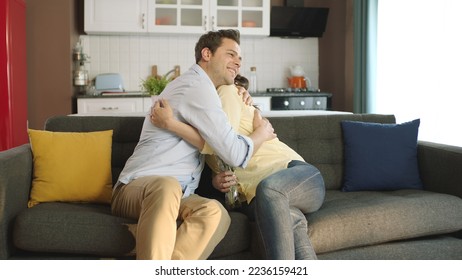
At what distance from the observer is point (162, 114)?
1930mm

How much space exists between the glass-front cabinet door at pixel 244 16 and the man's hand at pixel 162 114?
3.29m

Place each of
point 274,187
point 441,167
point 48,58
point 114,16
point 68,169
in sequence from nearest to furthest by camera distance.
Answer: point 274,187
point 68,169
point 441,167
point 48,58
point 114,16

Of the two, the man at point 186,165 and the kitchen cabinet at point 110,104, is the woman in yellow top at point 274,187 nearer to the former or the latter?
the man at point 186,165

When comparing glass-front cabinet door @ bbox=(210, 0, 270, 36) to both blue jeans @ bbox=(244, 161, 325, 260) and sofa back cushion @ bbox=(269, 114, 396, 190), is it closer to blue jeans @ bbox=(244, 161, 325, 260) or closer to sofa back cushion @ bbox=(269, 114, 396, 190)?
sofa back cushion @ bbox=(269, 114, 396, 190)

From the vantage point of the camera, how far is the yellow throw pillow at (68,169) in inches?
85.9

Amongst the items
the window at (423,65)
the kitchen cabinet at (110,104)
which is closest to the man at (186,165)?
the window at (423,65)

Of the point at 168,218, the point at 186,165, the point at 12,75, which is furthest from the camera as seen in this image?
the point at 12,75

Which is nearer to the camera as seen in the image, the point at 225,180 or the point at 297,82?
the point at 225,180

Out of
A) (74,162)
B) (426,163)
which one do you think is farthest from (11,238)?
(426,163)

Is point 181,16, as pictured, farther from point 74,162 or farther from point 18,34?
point 74,162

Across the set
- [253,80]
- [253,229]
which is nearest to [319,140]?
[253,229]

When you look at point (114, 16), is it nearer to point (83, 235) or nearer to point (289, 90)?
point (289, 90)

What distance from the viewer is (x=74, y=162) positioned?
2230 mm

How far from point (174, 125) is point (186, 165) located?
0.17 metres
